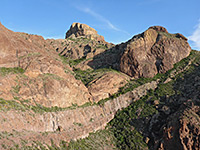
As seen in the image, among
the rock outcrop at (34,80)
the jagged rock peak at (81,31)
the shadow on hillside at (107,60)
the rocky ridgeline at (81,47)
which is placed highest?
the jagged rock peak at (81,31)

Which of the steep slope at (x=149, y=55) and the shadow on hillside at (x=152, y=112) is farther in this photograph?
the steep slope at (x=149, y=55)

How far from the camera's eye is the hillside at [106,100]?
94.3 ft

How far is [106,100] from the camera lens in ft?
162

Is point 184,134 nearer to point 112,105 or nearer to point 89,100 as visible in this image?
point 112,105

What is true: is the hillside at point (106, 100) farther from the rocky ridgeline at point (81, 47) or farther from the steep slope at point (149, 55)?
the rocky ridgeline at point (81, 47)

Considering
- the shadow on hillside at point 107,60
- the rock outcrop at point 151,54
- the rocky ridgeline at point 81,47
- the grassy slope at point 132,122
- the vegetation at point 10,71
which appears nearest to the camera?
the vegetation at point 10,71

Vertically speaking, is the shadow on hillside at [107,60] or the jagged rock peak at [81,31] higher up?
the jagged rock peak at [81,31]

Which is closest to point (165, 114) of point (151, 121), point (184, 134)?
point (151, 121)

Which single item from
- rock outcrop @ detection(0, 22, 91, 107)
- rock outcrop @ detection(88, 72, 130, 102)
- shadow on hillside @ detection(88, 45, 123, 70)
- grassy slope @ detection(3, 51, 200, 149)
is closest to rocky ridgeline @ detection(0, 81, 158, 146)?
grassy slope @ detection(3, 51, 200, 149)

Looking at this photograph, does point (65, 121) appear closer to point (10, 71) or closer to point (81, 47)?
point (10, 71)

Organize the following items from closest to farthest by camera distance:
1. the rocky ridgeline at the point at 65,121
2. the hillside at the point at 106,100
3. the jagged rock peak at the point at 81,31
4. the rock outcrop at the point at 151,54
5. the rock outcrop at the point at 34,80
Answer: the rocky ridgeline at the point at 65,121, the hillside at the point at 106,100, the rock outcrop at the point at 34,80, the rock outcrop at the point at 151,54, the jagged rock peak at the point at 81,31

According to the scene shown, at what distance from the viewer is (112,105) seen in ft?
163

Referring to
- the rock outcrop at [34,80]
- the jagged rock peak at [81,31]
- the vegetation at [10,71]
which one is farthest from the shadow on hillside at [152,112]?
the jagged rock peak at [81,31]

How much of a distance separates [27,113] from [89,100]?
20.1 meters
